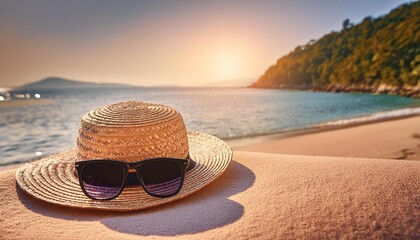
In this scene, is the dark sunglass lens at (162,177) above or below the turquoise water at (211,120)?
above

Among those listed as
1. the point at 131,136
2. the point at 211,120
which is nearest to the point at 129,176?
the point at 131,136

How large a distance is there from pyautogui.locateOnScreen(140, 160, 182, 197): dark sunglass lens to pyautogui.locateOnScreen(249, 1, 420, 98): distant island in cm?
3777

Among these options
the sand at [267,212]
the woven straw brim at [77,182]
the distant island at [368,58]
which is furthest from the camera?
the distant island at [368,58]

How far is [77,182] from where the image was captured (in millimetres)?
2041

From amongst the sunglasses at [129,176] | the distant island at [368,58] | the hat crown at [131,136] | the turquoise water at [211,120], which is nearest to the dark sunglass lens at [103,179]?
the sunglasses at [129,176]

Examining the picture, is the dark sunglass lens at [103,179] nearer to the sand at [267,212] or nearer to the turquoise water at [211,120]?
the sand at [267,212]

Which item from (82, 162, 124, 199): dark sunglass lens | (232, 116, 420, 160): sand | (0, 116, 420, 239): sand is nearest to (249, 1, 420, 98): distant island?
(232, 116, 420, 160): sand

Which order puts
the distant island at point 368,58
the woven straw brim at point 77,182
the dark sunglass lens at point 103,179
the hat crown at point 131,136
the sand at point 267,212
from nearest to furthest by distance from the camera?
the sand at point 267,212 → the woven straw brim at point 77,182 → the dark sunglass lens at point 103,179 → the hat crown at point 131,136 → the distant island at point 368,58

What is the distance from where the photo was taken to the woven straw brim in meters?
1.75

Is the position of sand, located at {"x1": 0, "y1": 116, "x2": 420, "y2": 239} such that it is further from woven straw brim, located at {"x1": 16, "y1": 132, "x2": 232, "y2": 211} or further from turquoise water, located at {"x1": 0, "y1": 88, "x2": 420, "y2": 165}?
turquoise water, located at {"x1": 0, "y1": 88, "x2": 420, "y2": 165}

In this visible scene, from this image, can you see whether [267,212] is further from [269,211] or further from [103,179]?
[103,179]

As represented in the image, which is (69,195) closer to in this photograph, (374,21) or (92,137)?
(92,137)

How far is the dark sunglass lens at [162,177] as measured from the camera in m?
1.88

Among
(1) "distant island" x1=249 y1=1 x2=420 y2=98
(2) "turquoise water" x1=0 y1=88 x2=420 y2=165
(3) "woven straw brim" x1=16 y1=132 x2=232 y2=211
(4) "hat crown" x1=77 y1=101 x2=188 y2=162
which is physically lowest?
(2) "turquoise water" x1=0 y1=88 x2=420 y2=165
